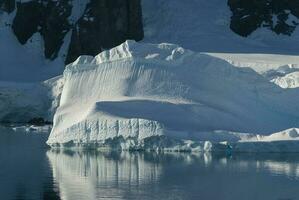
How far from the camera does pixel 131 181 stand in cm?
3100

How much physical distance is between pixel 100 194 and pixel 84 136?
9.39 meters

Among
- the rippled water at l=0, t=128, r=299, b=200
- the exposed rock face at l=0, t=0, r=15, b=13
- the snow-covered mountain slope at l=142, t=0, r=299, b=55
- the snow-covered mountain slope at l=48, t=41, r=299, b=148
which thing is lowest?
the rippled water at l=0, t=128, r=299, b=200

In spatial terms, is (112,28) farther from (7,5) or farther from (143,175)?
(143,175)

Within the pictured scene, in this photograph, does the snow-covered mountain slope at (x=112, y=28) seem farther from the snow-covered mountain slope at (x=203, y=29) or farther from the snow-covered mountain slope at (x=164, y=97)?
the snow-covered mountain slope at (x=164, y=97)

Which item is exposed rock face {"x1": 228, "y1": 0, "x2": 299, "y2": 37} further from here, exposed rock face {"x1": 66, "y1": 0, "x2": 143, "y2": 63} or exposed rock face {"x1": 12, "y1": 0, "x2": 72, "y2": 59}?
exposed rock face {"x1": 12, "y1": 0, "x2": 72, "y2": 59}

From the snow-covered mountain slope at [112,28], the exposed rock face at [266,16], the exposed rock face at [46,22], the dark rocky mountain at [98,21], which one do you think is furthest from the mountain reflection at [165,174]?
the exposed rock face at [266,16]

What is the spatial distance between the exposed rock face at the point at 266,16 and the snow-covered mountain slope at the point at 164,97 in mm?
24356

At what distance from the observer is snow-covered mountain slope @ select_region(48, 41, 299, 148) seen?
3744cm

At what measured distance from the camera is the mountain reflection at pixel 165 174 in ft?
94.3

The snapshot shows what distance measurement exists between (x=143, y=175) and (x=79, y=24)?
3259cm

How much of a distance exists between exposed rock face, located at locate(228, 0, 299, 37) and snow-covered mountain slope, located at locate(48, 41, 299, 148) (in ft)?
79.9

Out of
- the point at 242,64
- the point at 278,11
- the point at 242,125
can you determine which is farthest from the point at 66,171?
the point at 278,11

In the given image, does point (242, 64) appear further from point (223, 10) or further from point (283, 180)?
point (283, 180)

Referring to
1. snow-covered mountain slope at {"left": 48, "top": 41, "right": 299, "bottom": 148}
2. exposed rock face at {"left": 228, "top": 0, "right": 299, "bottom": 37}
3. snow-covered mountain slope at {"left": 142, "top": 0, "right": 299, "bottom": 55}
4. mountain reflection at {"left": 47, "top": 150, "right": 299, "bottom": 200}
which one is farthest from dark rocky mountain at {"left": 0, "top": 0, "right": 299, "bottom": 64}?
mountain reflection at {"left": 47, "top": 150, "right": 299, "bottom": 200}
